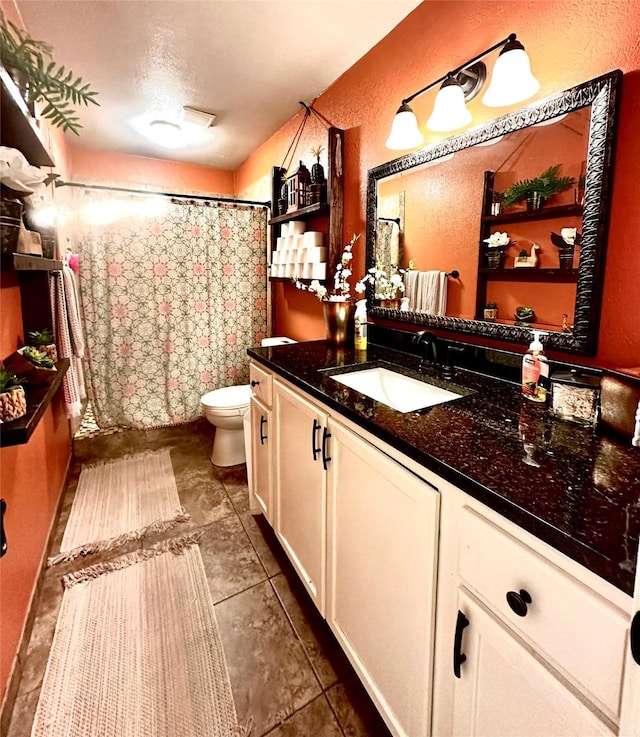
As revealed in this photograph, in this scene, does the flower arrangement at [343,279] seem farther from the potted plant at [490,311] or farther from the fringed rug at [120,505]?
the fringed rug at [120,505]

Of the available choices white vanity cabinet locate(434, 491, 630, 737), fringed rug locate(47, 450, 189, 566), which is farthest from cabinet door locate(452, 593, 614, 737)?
fringed rug locate(47, 450, 189, 566)

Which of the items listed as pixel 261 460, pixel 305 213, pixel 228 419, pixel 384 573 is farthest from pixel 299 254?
pixel 384 573

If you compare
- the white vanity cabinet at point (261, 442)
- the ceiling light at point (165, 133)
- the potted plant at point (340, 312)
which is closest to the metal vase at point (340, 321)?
the potted plant at point (340, 312)

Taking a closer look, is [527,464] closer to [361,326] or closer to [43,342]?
[361,326]

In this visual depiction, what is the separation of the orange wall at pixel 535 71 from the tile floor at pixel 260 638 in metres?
1.30

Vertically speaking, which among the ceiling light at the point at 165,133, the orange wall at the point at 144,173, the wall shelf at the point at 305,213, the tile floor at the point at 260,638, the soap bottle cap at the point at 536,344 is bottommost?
the tile floor at the point at 260,638

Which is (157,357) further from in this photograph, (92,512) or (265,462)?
(265,462)

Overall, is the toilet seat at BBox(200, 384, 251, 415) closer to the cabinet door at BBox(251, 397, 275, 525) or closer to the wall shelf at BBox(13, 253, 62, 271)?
the cabinet door at BBox(251, 397, 275, 525)

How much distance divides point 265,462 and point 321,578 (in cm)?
61

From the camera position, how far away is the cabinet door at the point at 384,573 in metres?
0.84

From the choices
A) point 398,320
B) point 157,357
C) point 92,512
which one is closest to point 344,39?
point 398,320

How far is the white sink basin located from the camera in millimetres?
1384

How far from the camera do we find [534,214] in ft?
3.89

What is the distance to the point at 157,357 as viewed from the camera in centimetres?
276
